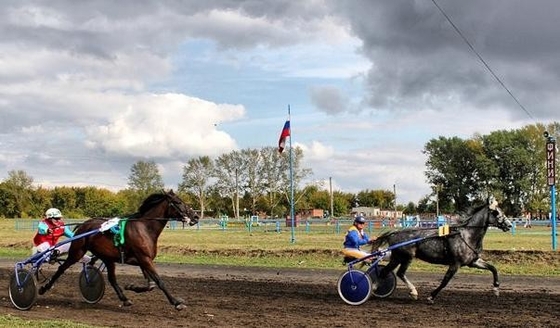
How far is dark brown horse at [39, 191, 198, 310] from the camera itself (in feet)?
37.4

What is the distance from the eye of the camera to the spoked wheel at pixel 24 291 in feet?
38.7

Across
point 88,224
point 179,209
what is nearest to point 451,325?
point 179,209

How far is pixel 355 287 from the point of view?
1191cm

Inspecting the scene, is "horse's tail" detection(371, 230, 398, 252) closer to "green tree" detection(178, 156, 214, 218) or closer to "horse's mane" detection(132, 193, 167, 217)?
"horse's mane" detection(132, 193, 167, 217)

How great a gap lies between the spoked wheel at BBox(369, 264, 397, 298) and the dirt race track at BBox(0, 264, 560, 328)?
25 centimetres

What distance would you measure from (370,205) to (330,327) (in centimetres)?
12743

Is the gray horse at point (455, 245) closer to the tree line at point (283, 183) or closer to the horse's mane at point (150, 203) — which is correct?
the horse's mane at point (150, 203)

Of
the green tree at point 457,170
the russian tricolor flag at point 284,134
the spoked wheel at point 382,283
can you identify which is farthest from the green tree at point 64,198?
the spoked wheel at point 382,283

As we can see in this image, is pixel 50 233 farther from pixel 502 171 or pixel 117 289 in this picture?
pixel 502 171

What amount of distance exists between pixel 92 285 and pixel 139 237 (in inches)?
72.6

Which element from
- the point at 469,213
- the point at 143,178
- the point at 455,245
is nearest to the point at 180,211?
the point at 455,245

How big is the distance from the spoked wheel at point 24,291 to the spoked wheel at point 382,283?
6.14 meters

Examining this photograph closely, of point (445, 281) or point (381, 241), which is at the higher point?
point (381, 241)

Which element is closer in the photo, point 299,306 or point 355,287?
point 299,306
